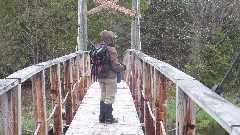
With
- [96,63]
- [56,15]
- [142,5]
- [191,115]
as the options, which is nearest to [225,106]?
[191,115]

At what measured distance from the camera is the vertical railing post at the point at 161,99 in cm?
378

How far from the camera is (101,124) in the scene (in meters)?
5.72

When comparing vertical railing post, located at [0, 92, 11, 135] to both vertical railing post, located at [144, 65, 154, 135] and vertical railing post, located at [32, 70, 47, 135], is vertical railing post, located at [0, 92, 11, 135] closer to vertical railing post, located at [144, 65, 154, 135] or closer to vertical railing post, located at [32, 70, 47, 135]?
vertical railing post, located at [32, 70, 47, 135]

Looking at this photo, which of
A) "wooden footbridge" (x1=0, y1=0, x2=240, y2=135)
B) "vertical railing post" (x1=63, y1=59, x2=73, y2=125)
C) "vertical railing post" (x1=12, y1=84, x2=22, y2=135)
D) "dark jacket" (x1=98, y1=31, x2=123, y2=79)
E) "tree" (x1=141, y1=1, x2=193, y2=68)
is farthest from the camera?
"tree" (x1=141, y1=1, x2=193, y2=68)

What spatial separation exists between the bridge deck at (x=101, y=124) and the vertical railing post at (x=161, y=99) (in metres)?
1.12

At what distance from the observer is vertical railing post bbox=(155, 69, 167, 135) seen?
3.78m

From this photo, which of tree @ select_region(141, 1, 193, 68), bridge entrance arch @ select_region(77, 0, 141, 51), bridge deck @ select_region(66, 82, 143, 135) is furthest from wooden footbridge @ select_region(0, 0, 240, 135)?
tree @ select_region(141, 1, 193, 68)

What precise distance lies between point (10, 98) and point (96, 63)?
2.46 metres

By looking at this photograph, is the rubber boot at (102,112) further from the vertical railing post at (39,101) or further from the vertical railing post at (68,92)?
the vertical railing post at (39,101)

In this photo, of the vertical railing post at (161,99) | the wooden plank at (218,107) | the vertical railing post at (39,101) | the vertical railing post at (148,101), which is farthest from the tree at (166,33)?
the wooden plank at (218,107)

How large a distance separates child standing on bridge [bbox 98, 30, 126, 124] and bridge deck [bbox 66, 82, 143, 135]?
0.14 m

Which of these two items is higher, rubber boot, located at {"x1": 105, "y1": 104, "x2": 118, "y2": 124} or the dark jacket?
the dark jacket

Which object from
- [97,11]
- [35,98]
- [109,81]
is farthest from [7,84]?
[97,11]

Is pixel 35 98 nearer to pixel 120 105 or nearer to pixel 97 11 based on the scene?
pixel 120 105
